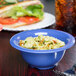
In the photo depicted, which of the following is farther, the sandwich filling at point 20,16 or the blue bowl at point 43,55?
the sandwich filling at point 20,16

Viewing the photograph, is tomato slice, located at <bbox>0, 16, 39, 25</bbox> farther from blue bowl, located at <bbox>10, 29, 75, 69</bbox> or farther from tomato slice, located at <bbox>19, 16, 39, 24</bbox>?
blue bowl, located at <bbox>10, 29, 75, 69</bbox>

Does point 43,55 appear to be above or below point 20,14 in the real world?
above

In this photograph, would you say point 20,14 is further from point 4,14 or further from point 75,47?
point 75,47

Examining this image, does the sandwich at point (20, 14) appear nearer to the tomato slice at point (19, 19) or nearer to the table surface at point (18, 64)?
the tomato slice at point (19, 19)

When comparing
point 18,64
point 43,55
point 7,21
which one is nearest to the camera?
point 43,55

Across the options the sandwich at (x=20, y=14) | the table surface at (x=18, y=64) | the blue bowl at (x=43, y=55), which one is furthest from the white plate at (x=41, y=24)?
the blue bowl at (x=43, y=55)

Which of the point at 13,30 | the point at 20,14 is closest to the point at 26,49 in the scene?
the point at 13,30

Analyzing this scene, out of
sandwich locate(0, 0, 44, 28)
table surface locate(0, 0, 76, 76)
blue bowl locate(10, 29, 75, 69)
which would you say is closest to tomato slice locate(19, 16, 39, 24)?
sandwich locate(0, 0, 44, 28)

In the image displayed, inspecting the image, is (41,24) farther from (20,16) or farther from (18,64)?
(18,64)

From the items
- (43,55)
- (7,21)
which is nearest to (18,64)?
(43,55)
